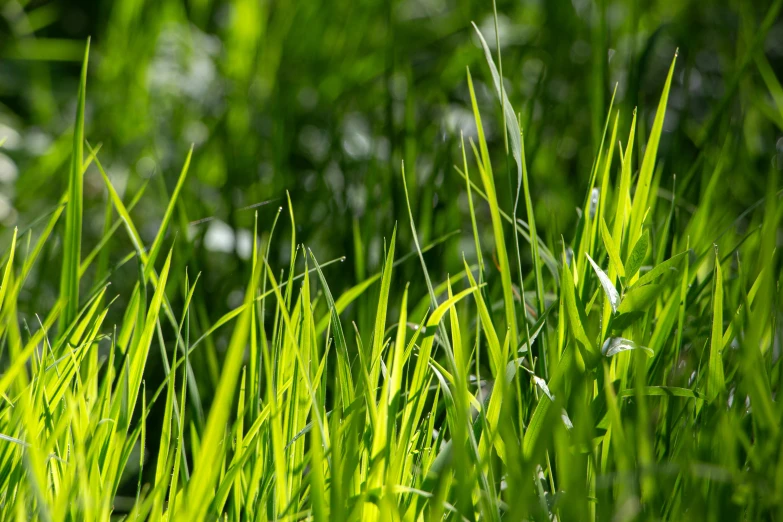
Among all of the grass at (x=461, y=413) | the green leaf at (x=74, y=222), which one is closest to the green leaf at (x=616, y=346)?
the grass at (x=461, y=413)

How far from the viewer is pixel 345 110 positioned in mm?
1386

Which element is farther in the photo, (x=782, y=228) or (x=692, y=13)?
(x=692, y=13)

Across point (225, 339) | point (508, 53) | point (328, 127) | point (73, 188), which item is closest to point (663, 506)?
point (73, 188)

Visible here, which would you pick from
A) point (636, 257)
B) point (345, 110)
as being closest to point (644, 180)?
point (636, 257)

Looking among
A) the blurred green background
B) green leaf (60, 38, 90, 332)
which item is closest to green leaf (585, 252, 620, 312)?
the blurred green background

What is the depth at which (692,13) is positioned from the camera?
5.58 ft

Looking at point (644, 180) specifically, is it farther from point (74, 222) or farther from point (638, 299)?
point (74, 222)

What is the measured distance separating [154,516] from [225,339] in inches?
18.4

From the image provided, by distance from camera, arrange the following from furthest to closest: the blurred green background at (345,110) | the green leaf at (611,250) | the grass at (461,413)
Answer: the blurred green background at (345,110) → the green leaf at (611,250) → the grass at (461,413)

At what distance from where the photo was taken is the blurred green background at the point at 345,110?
3.08 feet

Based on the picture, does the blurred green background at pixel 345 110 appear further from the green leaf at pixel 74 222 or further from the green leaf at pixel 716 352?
the green leaf at pixel 716 352

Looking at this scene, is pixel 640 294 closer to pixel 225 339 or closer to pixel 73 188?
pixel 73 188

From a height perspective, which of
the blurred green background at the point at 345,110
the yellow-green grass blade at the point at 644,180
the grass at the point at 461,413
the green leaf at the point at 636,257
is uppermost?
the blurred green background at the point at 345,110

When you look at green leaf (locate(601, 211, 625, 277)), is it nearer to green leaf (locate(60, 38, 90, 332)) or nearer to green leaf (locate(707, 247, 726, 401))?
green leaf (locate(707, 247, 726, 401))
